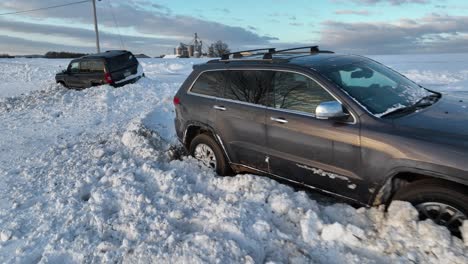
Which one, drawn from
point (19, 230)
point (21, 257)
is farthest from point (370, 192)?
point (19, 230)

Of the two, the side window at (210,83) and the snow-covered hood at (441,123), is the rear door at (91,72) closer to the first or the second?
the side window at (210,83)

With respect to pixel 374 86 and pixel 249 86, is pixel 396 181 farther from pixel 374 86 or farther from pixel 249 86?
pixel 249 86

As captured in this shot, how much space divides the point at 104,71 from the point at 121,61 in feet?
2.78

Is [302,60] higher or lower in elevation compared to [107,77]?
higher

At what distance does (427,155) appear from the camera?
3.46 m

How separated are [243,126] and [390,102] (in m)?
1.81

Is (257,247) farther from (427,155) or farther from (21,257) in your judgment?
(21,257)

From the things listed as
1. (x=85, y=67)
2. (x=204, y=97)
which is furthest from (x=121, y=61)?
(x=204, y=97)

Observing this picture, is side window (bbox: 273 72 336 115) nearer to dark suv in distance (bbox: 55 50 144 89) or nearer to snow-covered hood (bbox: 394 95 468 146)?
snow-covered hood (bbox: 394 95 468 146)

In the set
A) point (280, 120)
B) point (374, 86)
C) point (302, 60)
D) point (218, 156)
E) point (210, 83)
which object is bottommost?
point (218, 156)

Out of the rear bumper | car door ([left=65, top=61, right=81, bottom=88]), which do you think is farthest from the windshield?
car door ([left=65, top=61, right=81, bottom=88])

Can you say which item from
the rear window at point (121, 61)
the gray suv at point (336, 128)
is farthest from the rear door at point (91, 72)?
the gray suv at point (336, 128)

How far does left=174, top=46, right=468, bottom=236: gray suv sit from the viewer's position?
11.5 feet

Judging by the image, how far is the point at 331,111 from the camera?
154 inches
